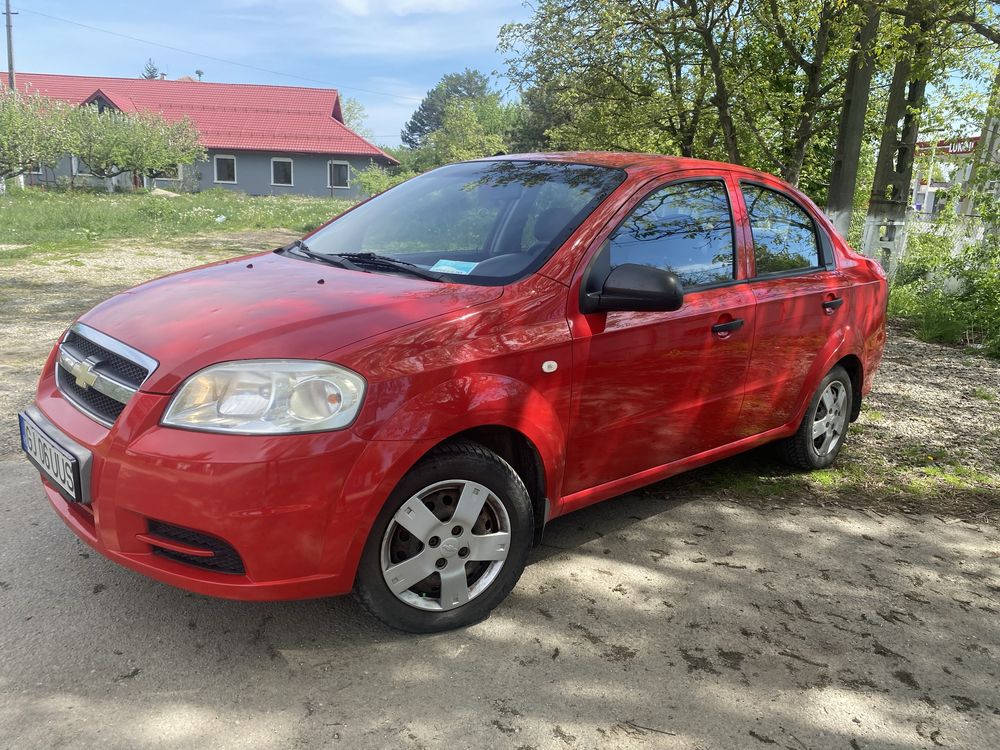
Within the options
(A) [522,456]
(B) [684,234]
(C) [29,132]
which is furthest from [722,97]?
(C) [29,132]

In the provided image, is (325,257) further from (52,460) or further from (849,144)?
(849,144)

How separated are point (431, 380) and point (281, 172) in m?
46.1

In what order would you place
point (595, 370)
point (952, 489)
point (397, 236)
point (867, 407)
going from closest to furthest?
point (595, 370)
point (397, 236)
point (952, 489)
point (867, 407)

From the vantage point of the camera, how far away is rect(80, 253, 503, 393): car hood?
2418mm

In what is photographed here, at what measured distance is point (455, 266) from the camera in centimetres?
311

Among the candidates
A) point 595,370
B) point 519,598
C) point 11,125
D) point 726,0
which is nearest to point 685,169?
point 595,370

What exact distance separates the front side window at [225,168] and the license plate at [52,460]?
4569 centimetres

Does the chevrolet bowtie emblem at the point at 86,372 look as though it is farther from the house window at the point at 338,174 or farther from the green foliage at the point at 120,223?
the house window at the point at 338,174

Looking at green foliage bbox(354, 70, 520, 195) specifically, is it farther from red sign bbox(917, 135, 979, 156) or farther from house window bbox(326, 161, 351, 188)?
red sign bbox(917, 135, 979, 156)

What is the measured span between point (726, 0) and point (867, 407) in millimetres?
9036

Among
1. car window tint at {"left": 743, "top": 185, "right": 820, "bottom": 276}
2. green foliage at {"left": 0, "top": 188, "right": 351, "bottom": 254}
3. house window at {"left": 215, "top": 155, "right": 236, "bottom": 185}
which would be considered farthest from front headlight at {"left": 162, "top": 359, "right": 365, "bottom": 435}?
house window at {"left": 215, "top": 155, "right": 236, "bottom": 185}

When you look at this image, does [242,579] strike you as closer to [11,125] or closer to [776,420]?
[776,420]

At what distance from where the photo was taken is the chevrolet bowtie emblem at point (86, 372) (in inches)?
104

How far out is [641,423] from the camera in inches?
129
